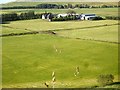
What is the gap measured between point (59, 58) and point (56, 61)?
1879 millimetres

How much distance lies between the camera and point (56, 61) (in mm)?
42375

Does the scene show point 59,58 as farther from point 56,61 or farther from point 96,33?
point 96,33

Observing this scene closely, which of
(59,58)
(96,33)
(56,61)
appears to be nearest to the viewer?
→ (56,61)

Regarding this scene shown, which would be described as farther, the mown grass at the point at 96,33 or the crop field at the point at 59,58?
the mown grass at the point at 96,33

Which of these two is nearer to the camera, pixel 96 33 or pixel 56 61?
pixel 56 61

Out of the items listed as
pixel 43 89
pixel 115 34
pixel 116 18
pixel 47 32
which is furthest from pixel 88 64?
pixel 116 18

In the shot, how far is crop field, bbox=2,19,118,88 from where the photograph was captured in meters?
34.0

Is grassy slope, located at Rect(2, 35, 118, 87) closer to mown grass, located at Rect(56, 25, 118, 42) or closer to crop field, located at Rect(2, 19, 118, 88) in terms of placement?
crop field, located at Rect(2, 19, 118, 88)

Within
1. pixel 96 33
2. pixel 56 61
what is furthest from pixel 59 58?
pixel 96 33

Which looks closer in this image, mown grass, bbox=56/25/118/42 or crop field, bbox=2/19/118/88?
crop field, bbox=2/19/118/88

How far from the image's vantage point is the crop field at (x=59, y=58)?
34.0 meters

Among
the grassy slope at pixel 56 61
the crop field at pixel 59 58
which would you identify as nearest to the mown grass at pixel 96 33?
the crop field at pixel 59 58

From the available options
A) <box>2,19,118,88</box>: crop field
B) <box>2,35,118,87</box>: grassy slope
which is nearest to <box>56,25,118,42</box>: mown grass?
<box>2,19,118,88</box>: crop field

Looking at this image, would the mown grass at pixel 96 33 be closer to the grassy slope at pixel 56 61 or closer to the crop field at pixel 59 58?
the crop field at pixel 59 58
